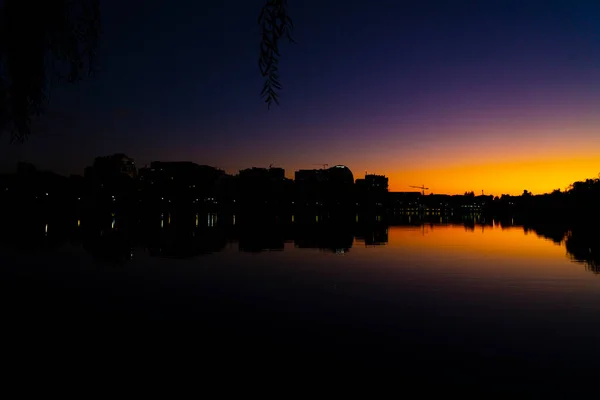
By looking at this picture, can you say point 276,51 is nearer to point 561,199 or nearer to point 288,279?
point 288,279

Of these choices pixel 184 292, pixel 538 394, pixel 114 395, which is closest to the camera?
pixel 114 395

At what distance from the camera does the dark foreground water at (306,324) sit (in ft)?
35.5

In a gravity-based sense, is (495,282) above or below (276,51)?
below

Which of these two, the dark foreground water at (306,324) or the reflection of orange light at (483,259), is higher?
the reflection of orange light at (483,259)

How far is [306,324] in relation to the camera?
50.6 feet

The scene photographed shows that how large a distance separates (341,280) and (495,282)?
26.8 feet

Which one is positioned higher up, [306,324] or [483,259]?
[483,259]

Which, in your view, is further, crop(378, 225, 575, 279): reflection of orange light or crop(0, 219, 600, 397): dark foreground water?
crop(378, 225, 575, 279): reflection of orange light

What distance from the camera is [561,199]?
19062cm

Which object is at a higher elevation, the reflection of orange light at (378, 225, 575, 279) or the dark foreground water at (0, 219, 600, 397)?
the reflection of orange light at (378, 225, 575, 279)

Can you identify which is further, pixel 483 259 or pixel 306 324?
pixel 483 259

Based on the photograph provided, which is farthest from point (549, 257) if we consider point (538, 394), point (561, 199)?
point (561, 199)

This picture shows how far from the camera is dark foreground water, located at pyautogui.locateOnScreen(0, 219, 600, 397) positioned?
10.8 metres

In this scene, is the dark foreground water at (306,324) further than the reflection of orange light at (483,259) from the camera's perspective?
No
